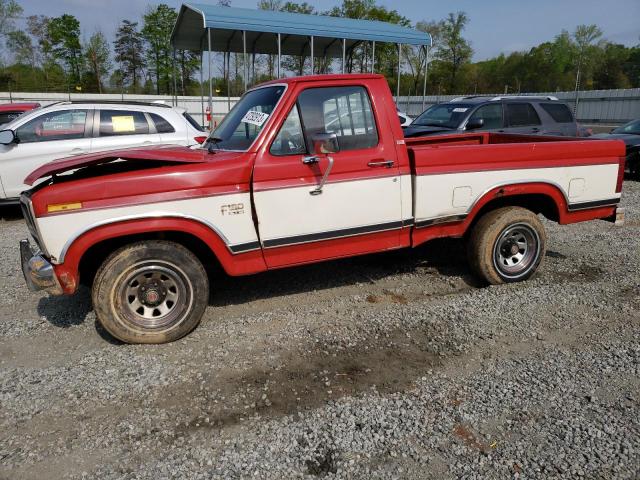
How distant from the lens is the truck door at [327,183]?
3943 mm

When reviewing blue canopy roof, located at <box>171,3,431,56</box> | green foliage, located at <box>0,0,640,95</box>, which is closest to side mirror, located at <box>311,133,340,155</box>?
blue canopy roof, located at <box>171,3,431,56</box>

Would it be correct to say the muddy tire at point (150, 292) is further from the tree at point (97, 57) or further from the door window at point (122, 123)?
the tree at point (97, 57)

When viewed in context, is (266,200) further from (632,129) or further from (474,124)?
(632,129)

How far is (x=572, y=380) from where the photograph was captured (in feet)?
10.9

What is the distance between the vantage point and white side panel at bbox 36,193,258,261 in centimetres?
350

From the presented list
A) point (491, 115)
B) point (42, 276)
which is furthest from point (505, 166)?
point (491, 115)

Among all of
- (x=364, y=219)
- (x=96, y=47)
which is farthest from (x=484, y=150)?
(x=96, y=47)

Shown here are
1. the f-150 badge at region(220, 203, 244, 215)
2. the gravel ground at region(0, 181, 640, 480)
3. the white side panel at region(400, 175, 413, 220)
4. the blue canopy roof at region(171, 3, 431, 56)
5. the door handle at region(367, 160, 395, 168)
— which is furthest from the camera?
the blue canopy roof at region(171, 3, 431, 56)

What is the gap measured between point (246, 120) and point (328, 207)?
43.9 inches

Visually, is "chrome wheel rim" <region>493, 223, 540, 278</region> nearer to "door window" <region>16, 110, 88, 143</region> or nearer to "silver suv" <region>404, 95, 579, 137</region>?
"silver suv" <region>404, 95, 579, 137</region>

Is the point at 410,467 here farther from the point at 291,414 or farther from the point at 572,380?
the point at 572,380

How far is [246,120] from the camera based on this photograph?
14.2 feet

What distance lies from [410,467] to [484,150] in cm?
309

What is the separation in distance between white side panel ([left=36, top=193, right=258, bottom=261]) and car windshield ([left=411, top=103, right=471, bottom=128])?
723 cm
